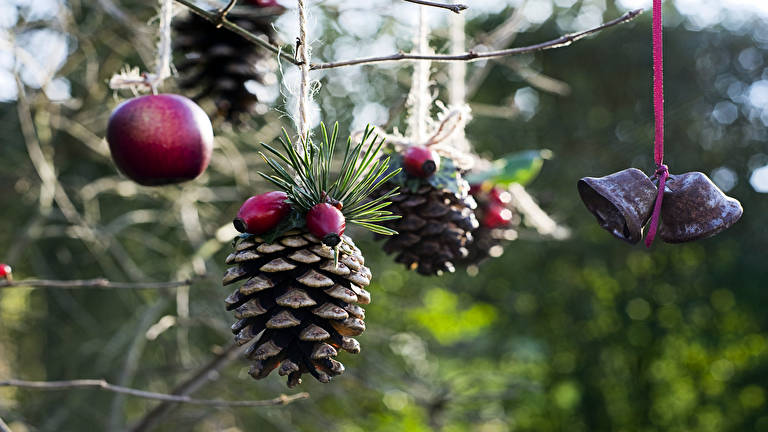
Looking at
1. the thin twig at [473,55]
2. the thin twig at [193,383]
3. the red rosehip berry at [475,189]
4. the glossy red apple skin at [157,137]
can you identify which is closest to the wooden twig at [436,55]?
the thin twig at [473,55]

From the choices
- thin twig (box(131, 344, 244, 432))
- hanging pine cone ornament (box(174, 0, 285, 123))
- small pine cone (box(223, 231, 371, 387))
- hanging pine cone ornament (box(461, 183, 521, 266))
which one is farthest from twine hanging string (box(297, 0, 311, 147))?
thin twig (box(131, 344, 244, 432))

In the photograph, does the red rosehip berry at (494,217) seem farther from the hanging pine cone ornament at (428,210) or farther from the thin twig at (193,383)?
the thin twig at (193,383)

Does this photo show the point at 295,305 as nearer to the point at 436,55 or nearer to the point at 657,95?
the point at 436,55

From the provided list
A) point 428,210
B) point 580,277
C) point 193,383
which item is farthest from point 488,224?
point 580,277

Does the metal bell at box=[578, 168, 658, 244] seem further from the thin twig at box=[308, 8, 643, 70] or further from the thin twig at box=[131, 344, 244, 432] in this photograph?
the thin twig at box=[131, 344, 244, 432]

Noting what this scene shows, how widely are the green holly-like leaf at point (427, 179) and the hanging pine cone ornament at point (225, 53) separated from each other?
31 centimetres

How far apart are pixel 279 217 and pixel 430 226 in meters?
0.29

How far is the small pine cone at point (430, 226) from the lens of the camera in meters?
0.92

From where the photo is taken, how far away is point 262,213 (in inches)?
26.1

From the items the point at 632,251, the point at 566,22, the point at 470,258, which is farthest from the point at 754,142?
the point at 470,258

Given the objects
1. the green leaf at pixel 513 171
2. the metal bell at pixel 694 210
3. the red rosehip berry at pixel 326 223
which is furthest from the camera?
the green leaf at pixel 513 171

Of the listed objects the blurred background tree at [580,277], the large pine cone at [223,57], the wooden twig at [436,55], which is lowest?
the blurred background tree at [580,277]

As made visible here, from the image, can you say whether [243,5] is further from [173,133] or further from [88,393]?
[88,393]

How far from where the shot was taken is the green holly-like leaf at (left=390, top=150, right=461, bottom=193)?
919 millimetres
